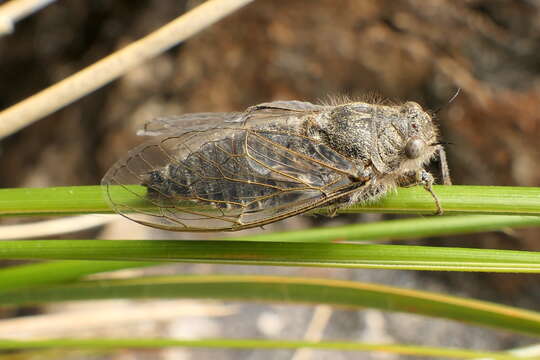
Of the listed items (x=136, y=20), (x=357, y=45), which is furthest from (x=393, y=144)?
(x=136, y=20)

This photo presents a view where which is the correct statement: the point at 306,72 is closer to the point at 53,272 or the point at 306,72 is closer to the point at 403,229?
the point at 403,229

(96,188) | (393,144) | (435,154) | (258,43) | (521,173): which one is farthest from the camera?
(258,43)

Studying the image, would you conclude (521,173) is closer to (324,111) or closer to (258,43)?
(324,111)

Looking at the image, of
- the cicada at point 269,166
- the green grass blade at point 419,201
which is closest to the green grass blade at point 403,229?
the cicada at point 269,166

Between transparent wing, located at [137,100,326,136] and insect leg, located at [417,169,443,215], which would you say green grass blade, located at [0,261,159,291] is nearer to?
transparent wing, located at [137,100,326,136]

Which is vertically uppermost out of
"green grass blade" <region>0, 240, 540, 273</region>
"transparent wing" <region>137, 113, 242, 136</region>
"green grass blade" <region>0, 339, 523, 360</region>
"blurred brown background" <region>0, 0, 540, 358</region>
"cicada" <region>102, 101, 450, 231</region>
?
"blurred brown background" <region>0, 0, 540, 358</region>

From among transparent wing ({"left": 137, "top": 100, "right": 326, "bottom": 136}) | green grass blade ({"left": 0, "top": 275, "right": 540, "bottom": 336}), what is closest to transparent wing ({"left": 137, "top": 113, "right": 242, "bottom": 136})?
transparent wing ({"left": 137, "top": 100, "right": 326, "bottom": 136})

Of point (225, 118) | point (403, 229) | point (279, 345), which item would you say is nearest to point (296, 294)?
point (279, 345)
